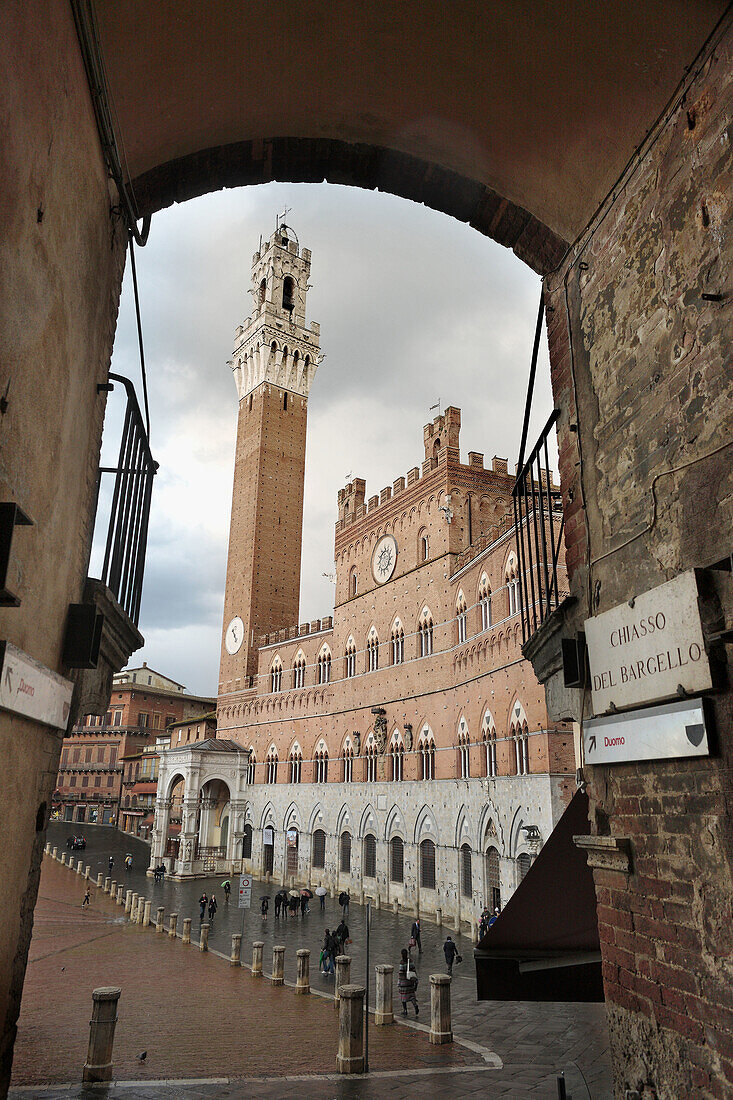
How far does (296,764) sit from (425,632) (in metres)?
11.6

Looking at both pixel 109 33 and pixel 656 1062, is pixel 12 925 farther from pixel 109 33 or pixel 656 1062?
pixel 109 33

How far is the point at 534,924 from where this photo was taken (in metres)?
4.81

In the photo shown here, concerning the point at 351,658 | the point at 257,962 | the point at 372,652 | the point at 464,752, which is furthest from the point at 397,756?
the point at 257,962

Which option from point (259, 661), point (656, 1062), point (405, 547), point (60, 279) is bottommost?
point (656, 1062)

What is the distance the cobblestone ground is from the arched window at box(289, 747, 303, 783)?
12343 mm

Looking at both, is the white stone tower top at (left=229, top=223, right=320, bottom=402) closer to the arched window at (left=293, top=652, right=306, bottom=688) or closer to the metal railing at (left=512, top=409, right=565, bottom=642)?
the arched window at (left=293, top=652, right=306, bottom=688)

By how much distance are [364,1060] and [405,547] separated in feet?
72.0

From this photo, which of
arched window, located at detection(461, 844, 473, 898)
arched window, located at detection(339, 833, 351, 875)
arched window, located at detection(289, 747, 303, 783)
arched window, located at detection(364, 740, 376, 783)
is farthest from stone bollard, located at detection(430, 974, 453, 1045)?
arched window, located at detection(289, 747, 303, 783)

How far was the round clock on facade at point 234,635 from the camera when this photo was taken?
40.6 m

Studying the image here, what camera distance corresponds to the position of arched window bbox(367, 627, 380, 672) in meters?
29.1

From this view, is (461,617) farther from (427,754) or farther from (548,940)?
(548,940)

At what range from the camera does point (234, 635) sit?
4141 centimetres

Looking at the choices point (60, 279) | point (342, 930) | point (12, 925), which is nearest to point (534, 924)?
point (12, 925)

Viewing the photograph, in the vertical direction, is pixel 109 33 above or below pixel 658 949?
above
